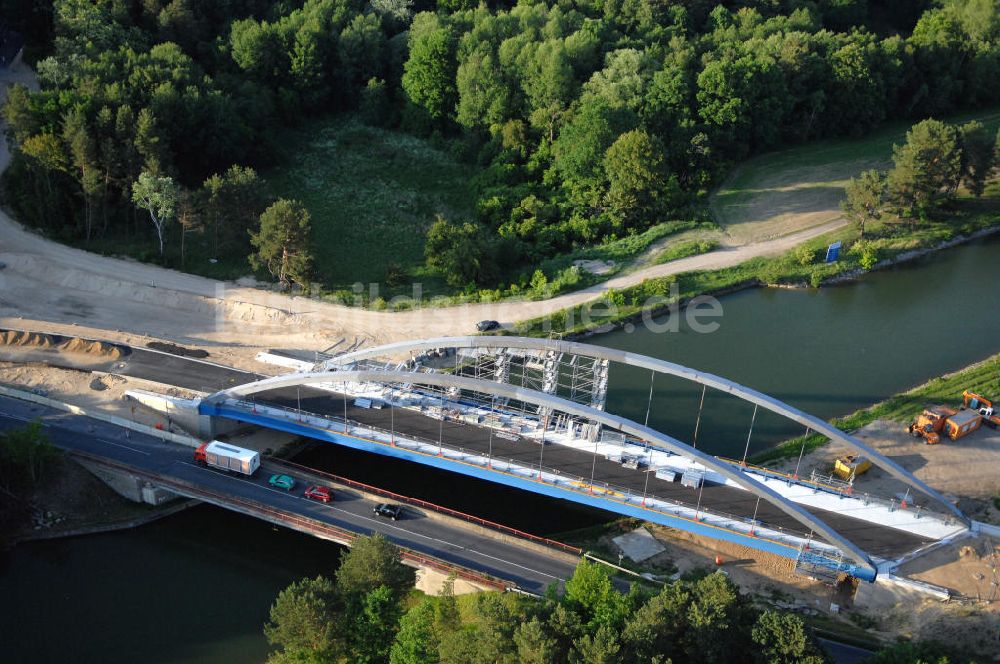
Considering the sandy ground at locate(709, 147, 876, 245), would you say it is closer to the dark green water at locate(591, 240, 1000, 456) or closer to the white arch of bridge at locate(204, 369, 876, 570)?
the dark green water at locate(591, 240, 1000, 456)

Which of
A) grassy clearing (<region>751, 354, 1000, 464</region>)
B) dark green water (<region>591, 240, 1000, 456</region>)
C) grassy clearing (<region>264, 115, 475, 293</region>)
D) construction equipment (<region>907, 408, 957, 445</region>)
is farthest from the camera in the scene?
grassy clearing (<region>264, 115, 475, 293</region>)

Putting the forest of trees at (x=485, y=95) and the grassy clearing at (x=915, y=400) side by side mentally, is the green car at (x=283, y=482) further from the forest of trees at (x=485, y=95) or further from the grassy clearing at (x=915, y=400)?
the grassy clearing at (x=915, y=400)

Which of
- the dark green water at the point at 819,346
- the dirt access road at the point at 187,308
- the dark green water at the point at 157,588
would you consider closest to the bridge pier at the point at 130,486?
the dark green water at the point at 157,588

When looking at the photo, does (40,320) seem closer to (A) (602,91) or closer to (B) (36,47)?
(B) (36,47)

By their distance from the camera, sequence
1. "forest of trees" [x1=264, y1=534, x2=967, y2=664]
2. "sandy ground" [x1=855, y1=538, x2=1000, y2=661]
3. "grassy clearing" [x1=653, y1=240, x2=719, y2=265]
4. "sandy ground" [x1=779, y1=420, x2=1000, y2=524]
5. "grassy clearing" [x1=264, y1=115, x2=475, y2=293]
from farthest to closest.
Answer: "grassy clearing" [x1=653, y1=240, x2=719, y2=265]
"grassy clearing" [x1=264, y1=115, x2=475, y2=293]
"sandy ground" [x1=779, y1=420, x2=1000, y2=524]
"sandy ground" [x1=855, y1=538, x2=1000, y2=661]
"forest of trees" [x1=264, y1=534, x2=967, y2=664]

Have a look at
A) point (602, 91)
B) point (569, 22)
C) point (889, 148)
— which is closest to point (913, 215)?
point (889, 148)

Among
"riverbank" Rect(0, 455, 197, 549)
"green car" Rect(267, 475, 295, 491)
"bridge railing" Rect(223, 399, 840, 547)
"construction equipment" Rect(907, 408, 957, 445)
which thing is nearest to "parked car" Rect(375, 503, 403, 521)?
"bridge railing" Rect(223, 399, 840, 547)
